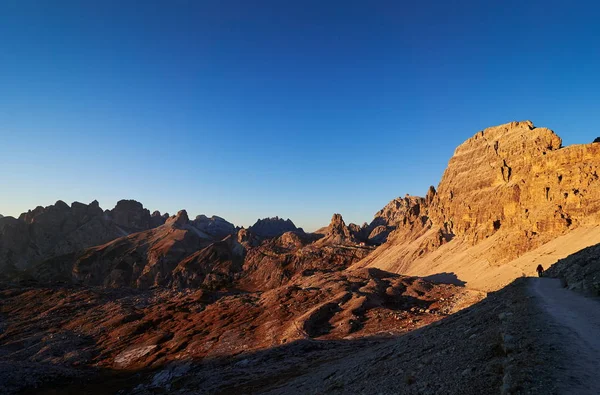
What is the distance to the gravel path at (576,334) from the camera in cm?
934

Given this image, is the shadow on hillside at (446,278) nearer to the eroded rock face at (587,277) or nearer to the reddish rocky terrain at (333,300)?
the reddish rocky terrain at (333,300)

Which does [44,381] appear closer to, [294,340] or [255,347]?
[255,347]

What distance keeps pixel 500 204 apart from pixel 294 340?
109m

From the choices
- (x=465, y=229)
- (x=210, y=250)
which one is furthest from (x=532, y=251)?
(x=210, y=250)

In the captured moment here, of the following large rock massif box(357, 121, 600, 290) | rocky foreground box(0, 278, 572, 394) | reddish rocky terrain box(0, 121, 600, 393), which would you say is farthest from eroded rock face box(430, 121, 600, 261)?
rocky foreground box(0, 278, 572, 394)

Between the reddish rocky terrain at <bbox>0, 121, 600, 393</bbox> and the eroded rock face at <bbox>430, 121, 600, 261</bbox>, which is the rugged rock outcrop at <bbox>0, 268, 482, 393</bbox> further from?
the eroded rock face at <bbox>430, 121, 600, 261</bbox>

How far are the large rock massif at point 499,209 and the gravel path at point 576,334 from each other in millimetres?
61778

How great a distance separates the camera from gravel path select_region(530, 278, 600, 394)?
368 inches

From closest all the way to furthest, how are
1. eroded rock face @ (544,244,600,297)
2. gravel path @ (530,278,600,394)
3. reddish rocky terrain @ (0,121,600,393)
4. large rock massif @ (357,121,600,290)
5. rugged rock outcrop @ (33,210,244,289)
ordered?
gravel path @ (530,278,600,394) < eroded rock face @ (544,244,600,297) < reddish rocky terrain @ (0,121,600,393) < large rock massif @ (357,121,600,290) < rugged rock outcrop @ (33,210,244,289)

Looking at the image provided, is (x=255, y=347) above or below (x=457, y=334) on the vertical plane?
below

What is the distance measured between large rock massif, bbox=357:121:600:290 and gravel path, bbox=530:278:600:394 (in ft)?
203

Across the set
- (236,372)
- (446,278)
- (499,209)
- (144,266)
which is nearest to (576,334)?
(236,372)

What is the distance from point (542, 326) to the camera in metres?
14.4

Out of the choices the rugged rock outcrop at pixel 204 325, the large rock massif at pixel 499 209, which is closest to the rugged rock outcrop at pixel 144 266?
the rugged rock outcrop at pixel 204 325
